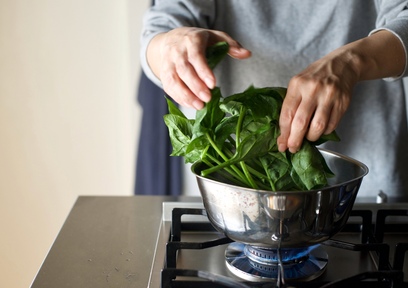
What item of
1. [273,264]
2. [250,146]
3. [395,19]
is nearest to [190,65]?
[250,146]

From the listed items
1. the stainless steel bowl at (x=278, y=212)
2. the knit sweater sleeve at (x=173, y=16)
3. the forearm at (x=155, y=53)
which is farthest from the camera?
the knit sweater sleeve at (x=173, y=16)

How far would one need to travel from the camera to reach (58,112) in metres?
1.46

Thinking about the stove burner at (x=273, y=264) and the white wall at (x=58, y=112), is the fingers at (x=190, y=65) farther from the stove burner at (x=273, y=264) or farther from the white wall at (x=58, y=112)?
the white wall at (x=58, y=112)

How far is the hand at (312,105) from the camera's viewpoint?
60 cm

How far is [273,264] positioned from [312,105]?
0.60 ft

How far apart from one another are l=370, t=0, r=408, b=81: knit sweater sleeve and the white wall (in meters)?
0.64

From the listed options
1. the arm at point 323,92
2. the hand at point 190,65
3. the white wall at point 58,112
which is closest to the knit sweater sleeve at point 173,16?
the hand at point 190,65

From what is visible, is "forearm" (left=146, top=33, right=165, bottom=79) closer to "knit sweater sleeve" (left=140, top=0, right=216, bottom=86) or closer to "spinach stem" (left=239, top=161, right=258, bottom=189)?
"knit sweater sleeve" (left=140, top=0, right=216, bottom=86)

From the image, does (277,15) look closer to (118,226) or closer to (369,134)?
(369,134)

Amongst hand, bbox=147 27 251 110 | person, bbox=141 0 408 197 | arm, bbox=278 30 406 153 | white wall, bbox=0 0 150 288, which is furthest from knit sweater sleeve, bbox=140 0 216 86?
white wall, bbox=0 0 150 288

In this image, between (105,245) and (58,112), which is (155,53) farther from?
(58,112)

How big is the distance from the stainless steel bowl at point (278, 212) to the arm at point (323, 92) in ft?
0.20

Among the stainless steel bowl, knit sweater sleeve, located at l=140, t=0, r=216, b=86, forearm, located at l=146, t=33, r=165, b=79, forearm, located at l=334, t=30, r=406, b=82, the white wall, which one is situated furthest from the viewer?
the white wall

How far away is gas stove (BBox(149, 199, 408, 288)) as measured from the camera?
0.60 metres
